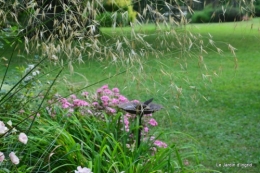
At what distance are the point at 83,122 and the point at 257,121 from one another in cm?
290

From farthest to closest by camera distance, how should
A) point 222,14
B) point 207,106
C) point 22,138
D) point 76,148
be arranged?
point 207,106 → point 222,14 → point 76,148 → point 22,138

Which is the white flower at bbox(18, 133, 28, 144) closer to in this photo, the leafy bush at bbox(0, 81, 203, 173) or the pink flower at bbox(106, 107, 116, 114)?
the leafy bush at bbox(0, 81, 203, 173)

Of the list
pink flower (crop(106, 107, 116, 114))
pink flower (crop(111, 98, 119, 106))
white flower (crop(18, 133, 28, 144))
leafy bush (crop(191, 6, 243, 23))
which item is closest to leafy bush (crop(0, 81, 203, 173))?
white flower (crop(18, 133, 28, 144))

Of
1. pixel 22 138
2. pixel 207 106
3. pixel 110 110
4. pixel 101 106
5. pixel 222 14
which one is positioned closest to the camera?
pixel 22 138

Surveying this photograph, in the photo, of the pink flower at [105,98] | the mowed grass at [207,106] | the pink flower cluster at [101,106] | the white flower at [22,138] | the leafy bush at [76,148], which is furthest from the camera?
the pink flower at [105,98]

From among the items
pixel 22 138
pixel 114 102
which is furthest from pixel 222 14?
pixel 22 138

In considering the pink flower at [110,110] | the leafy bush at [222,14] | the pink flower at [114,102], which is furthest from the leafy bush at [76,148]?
the leafy bush at [222,14]

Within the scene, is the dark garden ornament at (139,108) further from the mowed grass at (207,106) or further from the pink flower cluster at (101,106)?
the pink flower cluster at (101,106)

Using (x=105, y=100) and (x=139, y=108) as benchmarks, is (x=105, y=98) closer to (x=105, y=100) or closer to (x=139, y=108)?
(x=105, y=100)

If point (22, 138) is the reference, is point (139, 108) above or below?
below

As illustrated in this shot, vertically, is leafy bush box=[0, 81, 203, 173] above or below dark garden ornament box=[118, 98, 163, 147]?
below

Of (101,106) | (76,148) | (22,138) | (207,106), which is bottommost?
(207,106)

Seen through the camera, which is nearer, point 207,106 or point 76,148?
point 76,148

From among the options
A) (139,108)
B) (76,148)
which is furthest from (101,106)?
(76,148)
